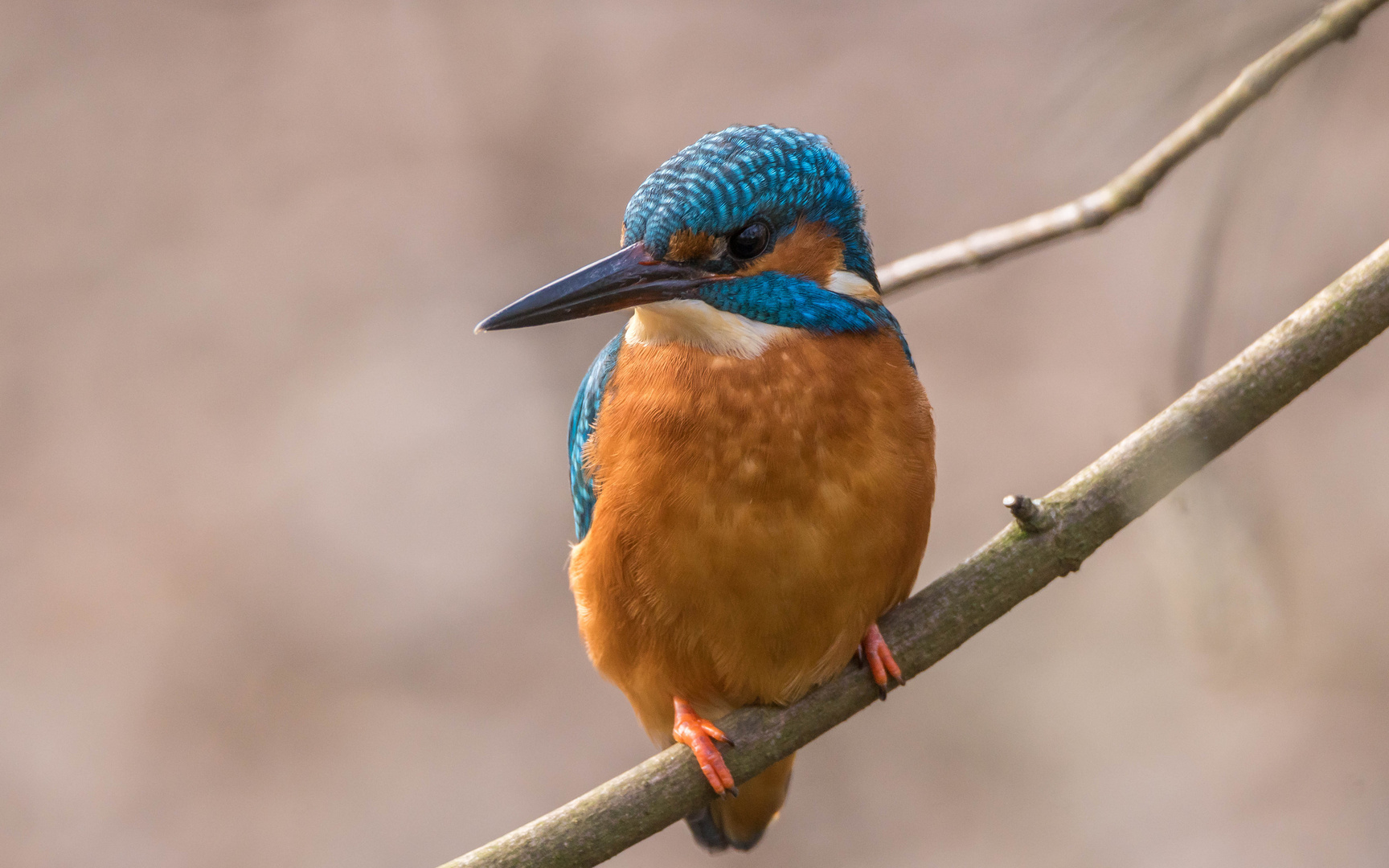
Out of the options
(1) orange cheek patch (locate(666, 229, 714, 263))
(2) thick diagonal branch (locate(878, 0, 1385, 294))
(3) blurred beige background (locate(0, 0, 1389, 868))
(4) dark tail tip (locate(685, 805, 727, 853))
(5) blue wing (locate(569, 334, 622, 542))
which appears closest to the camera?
(2) thick diagonal branch (locate(878, 0, 1385, 294))

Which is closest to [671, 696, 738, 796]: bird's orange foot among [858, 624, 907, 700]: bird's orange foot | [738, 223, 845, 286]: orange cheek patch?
[858, 624, 907, 700]: bird's orange foot

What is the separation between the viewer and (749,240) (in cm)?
185

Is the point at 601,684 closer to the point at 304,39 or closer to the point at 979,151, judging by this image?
the point at 979,151

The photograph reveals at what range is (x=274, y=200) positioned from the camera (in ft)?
16.2

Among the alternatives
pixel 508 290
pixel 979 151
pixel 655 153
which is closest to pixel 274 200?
pixel 508 290

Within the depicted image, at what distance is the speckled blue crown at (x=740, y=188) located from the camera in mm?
1793

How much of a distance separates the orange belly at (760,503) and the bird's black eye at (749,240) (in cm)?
16

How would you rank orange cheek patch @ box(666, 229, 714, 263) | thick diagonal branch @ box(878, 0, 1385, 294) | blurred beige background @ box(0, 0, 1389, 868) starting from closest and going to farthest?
thick diagonal branch @ box(878, 0, 1385, 294)
orange cheek patch @ box(666, 229, 714, 263)
blurred beige background @ box(0, 0, 1389, 868)

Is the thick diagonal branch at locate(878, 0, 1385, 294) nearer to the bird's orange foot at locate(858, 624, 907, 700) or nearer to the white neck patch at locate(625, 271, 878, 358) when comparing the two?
the white neck patch at locate(625, 271, 878, 358)

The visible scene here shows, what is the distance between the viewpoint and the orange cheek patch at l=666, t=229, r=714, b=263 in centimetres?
179

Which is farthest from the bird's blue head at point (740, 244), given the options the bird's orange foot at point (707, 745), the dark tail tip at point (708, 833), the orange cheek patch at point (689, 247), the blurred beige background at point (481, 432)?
the blurred beige background at point (481, 432)

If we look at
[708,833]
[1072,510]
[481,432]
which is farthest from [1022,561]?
[481,432]

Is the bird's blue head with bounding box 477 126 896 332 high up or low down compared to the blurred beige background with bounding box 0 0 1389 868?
up

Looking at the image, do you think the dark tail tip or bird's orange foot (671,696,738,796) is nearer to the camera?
bird's orange foot (671,696,738,796)
